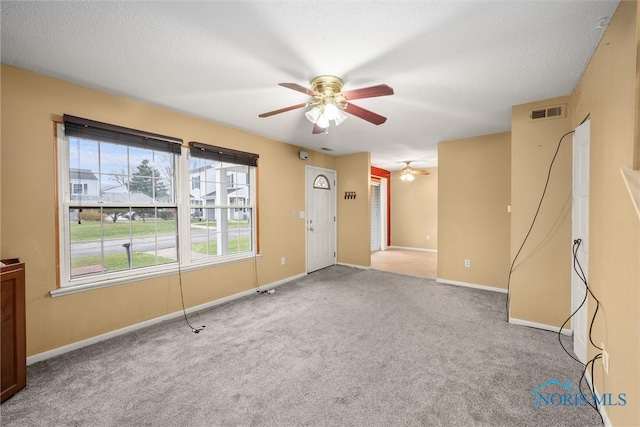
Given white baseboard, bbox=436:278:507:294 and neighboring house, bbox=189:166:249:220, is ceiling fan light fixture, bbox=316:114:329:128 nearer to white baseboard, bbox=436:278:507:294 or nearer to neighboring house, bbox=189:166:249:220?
neighboring house, bbox=189:166:249:220

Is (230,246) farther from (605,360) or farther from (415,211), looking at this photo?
(415,211)

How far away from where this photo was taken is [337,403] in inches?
67.5

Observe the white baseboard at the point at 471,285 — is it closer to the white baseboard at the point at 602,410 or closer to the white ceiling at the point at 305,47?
the white baseboard at the point at 602,410

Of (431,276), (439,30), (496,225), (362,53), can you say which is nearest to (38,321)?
(362,53)

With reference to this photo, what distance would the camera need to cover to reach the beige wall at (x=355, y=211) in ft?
17.4

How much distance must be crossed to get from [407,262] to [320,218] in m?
2.38

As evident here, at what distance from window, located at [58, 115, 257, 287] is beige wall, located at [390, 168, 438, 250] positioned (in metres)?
5.35

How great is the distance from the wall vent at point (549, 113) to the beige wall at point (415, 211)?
4.49m

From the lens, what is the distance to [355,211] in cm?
542

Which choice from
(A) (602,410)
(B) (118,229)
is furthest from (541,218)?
(B) (118,229)

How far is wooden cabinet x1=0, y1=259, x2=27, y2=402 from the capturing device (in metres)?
1.75

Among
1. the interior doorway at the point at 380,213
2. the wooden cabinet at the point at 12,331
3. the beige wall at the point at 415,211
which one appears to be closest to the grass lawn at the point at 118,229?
the wooden cabinet at the point at 12,331

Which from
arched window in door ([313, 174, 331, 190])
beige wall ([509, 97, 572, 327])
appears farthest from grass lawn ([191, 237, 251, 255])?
beige wall ([509, 97, 572, 327])

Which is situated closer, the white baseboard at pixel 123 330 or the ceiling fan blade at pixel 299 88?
the ceiling fan blade at pixel 299 88
